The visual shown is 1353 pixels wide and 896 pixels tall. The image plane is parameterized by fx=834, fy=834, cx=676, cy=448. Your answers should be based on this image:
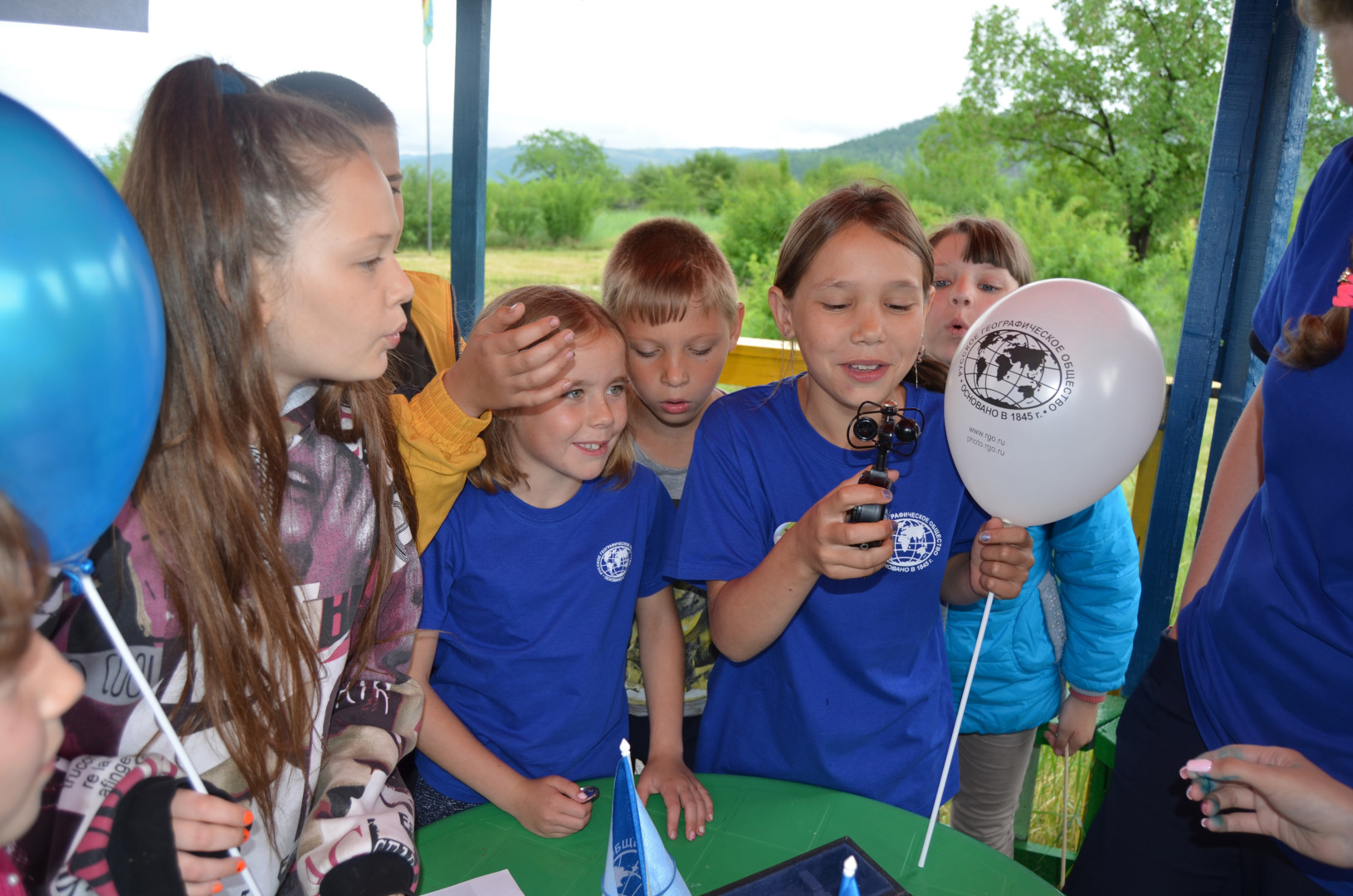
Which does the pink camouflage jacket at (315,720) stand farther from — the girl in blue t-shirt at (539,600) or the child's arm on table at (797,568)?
the child's arm on table at (797,568)

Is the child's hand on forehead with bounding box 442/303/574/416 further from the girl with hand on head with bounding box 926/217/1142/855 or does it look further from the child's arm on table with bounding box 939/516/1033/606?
the girl with hand on head with bounding box 926/217/1142/855

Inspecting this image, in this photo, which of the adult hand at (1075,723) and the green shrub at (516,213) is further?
the green shrub at (516,213)

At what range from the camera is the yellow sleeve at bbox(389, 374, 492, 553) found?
1.35 metres

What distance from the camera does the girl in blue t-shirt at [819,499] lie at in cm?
144

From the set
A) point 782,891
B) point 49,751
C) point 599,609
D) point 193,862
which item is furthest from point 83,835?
point 599,609

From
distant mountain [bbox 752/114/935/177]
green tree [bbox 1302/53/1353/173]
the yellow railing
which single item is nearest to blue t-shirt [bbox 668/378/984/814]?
the yellow railing

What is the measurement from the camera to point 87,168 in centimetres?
66

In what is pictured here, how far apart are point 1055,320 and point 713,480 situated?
61 cm

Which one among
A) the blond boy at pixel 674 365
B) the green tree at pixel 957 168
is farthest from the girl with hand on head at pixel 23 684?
the green tree at pixel 957 168

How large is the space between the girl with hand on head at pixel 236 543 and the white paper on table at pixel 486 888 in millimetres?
88

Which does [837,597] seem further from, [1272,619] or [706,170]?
[706,170]

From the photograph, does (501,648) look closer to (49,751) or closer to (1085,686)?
(49,751)

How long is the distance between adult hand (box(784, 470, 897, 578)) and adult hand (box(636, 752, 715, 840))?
0.43m

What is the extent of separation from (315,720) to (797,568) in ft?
2.31
